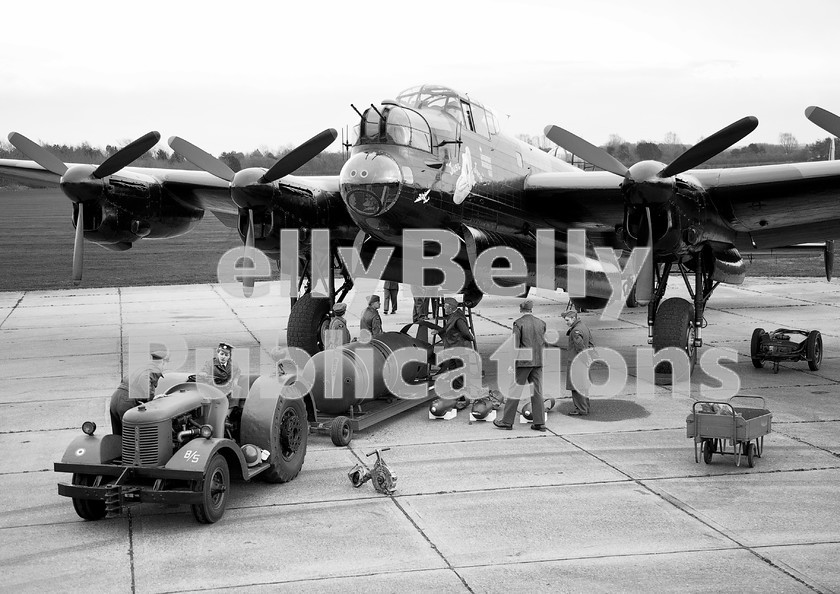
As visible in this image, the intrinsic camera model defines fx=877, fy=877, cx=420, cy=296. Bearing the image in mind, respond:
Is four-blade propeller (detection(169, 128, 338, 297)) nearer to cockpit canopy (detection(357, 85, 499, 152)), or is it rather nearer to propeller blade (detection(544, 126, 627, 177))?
cockpit canopy (detection(357, 85, 499, 152))

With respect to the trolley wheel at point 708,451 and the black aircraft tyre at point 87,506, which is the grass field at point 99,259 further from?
the trolley wheel at point 708,451

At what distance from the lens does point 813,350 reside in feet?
51.6

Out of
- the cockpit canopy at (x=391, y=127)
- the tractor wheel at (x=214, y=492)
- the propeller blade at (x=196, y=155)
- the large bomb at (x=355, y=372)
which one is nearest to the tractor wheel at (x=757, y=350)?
the large bomb at (x=355, y=372)

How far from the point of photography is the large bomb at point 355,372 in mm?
11820

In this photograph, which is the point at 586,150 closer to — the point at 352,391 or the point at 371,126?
the point at 371,126

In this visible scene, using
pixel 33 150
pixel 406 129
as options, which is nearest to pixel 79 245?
pixel 33 150

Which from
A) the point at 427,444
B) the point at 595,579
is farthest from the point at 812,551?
the point at 427,444

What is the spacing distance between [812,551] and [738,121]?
25.2ft

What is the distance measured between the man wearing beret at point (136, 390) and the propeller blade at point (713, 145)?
27.3ft

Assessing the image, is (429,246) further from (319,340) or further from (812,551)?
(812,551)

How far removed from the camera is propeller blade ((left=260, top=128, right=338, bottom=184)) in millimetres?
15227

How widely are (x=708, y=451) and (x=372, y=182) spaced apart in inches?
245

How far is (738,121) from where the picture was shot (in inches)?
524

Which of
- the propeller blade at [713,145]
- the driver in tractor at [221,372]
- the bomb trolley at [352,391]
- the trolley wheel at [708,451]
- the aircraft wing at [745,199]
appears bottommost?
the trolley wheel at [708,451]
